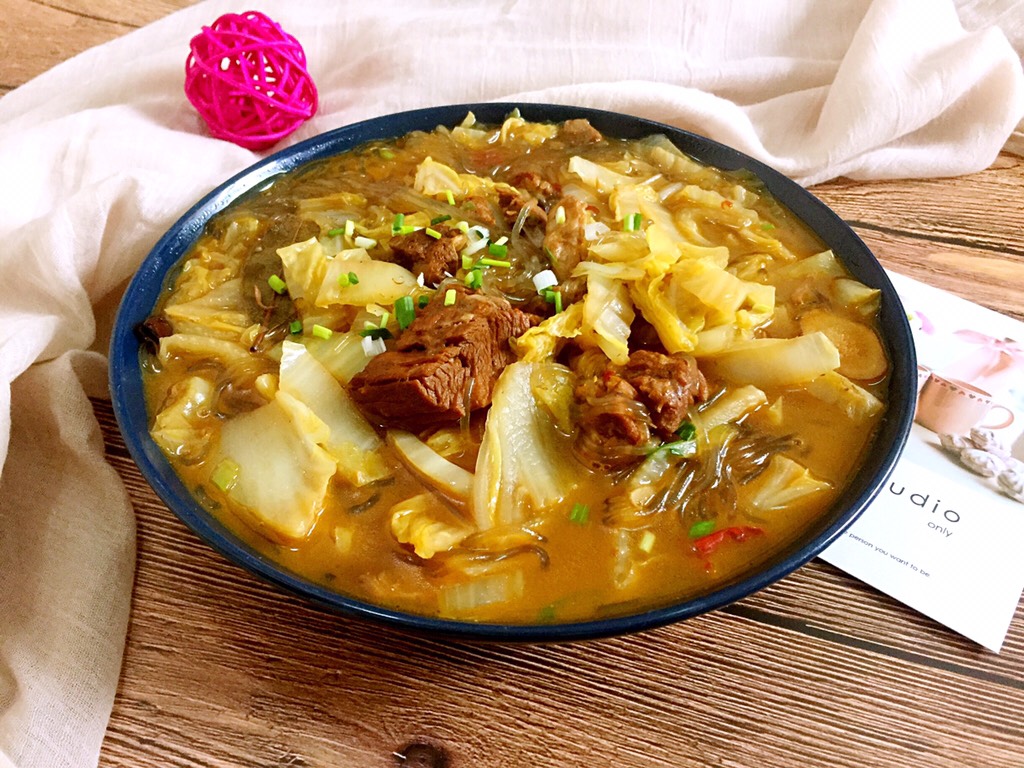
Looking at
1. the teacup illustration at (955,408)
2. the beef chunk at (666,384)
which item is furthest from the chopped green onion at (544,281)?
the teacup illustration at (955,408)

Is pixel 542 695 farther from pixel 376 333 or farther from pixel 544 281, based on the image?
pixel 544 281

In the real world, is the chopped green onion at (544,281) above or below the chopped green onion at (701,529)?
above

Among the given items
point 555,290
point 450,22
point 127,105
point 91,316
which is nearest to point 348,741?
point 555,290

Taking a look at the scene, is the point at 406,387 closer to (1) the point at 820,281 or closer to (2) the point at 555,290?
(2) the point at 555,290

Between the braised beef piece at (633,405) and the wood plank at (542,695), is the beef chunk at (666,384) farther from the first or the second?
the wood plank at (542,695)

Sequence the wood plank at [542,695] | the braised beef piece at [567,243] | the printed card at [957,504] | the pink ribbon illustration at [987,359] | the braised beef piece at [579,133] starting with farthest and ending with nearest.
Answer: the braised beef piece at [579,133] < the pink ribbon illustration at [987,359] < the braised beef piece at [567,243] < the printed card at [957,504] < the wood plank at [542,695]

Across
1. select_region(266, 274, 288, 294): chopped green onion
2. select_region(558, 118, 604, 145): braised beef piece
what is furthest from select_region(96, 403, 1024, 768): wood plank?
Answer: select_region(558, 118, 604, 145): braised beef piece

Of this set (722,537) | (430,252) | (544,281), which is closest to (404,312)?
(430,252)
